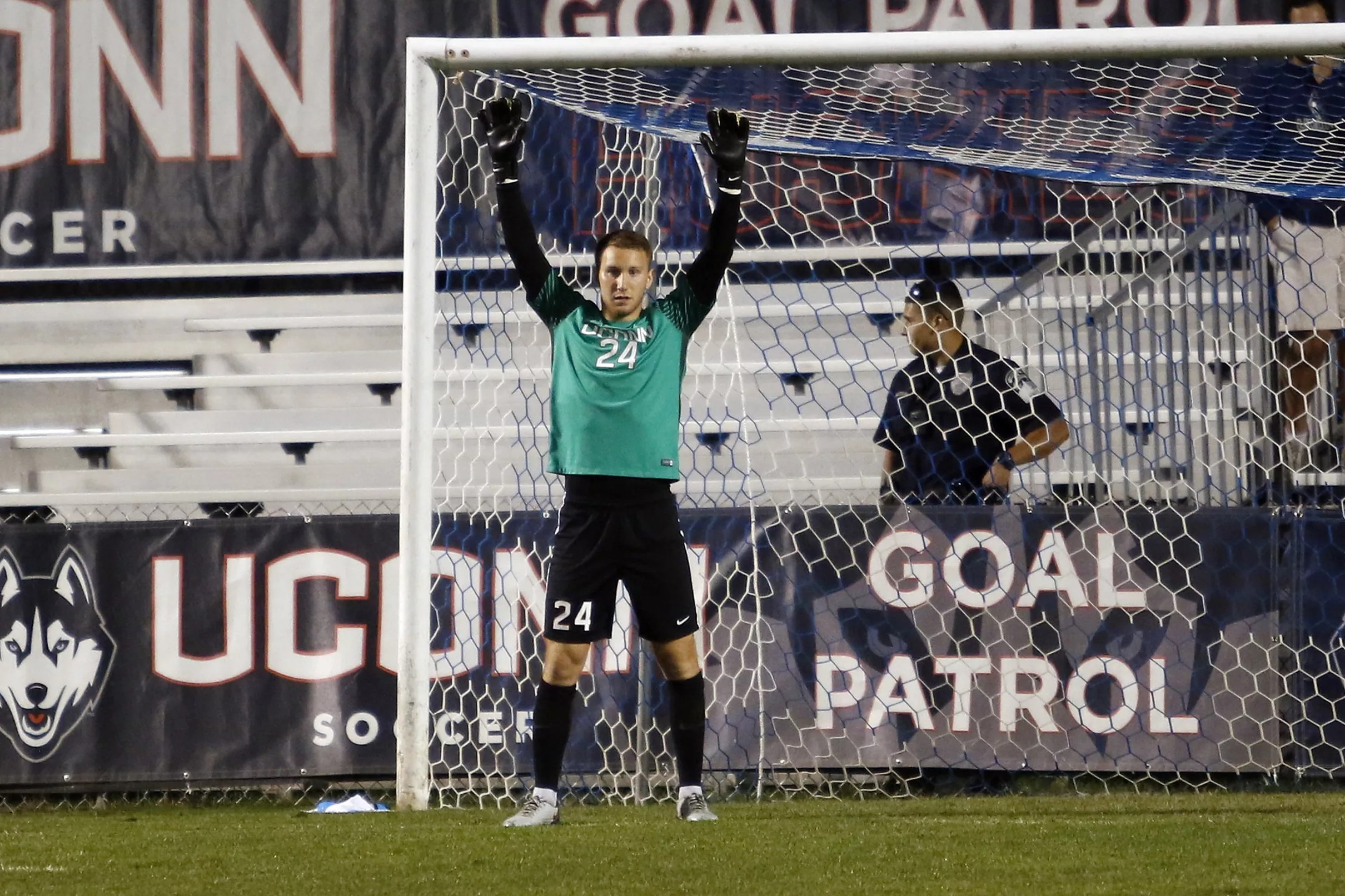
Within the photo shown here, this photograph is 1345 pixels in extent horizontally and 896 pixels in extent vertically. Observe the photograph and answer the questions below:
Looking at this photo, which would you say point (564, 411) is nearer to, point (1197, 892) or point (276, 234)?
point (1197, 892)

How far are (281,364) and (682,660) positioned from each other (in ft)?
12.3

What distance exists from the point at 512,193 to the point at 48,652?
280cm

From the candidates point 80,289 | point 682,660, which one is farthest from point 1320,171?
point 80,289

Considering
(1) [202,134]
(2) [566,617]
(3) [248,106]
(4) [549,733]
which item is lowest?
(4) [549,733]

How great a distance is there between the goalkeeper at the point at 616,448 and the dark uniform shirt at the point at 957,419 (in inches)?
59.6

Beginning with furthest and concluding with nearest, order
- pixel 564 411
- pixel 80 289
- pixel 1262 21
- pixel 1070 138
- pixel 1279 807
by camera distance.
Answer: pixel 80 289
pixel 1262 21
pixel 1070 138
pixel 1279 807
pixel 564 411

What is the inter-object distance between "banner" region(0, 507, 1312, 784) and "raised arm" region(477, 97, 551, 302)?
158cm

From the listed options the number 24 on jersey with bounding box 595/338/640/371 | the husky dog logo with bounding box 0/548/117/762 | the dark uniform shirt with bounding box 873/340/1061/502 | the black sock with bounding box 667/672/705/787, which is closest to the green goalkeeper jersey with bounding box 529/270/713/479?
the number 24 on jersey with bounding box 595/338/640/371

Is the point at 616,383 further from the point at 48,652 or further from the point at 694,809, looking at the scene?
the point at 48,652

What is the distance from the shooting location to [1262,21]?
626 cm

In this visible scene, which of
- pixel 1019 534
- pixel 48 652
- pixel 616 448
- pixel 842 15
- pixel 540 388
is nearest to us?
pixel 616 448

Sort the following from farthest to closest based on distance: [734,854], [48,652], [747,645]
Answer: [48,652] → [747,645] → [734,854]

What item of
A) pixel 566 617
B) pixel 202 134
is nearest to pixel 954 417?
pixel 566 617

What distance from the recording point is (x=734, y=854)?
3.19 metres
